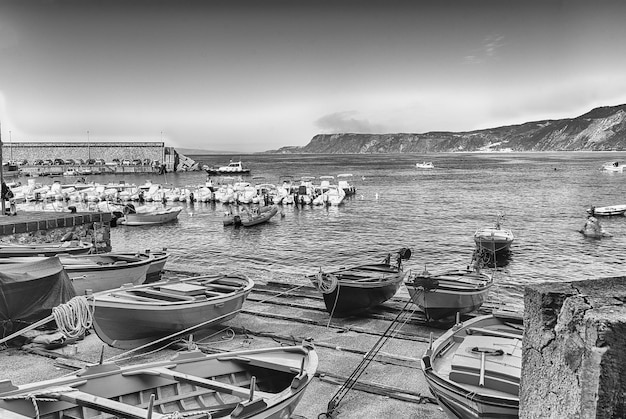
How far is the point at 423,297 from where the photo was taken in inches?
516

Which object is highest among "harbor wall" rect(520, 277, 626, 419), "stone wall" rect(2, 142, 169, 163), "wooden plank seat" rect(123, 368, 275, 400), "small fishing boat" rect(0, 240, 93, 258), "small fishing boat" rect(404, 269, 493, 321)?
"stone wall" rect(2, 142, 169, 163)

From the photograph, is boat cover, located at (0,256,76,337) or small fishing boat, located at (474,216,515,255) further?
small fishing boat, located at (474,216,515,255)

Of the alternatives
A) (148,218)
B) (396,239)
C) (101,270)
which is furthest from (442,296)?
(148,218)

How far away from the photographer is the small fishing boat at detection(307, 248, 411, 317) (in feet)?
45.1

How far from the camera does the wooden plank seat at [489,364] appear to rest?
286 inches

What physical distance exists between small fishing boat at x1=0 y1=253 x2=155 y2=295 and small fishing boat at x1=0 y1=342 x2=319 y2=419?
7351mm

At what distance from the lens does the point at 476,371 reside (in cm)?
760

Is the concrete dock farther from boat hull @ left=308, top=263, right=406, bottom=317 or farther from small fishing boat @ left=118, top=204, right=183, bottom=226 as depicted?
small fishing boat @ left=118, top=204, right=183, bottom=226

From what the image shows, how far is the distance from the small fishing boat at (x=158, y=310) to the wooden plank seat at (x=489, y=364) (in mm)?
6046

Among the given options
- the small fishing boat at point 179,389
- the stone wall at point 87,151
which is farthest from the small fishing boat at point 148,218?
the stone wall at point 87,151

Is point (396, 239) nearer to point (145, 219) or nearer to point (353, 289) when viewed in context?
point (145, 219)

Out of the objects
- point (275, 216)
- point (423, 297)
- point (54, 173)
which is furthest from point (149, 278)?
point (54, 173)

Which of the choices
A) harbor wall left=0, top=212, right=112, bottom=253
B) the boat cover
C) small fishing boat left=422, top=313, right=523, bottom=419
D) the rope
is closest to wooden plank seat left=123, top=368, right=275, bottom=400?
small fishing boat left=422, top=313, right=523, bottom=419

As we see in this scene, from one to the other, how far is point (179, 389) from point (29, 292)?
6028 mm
